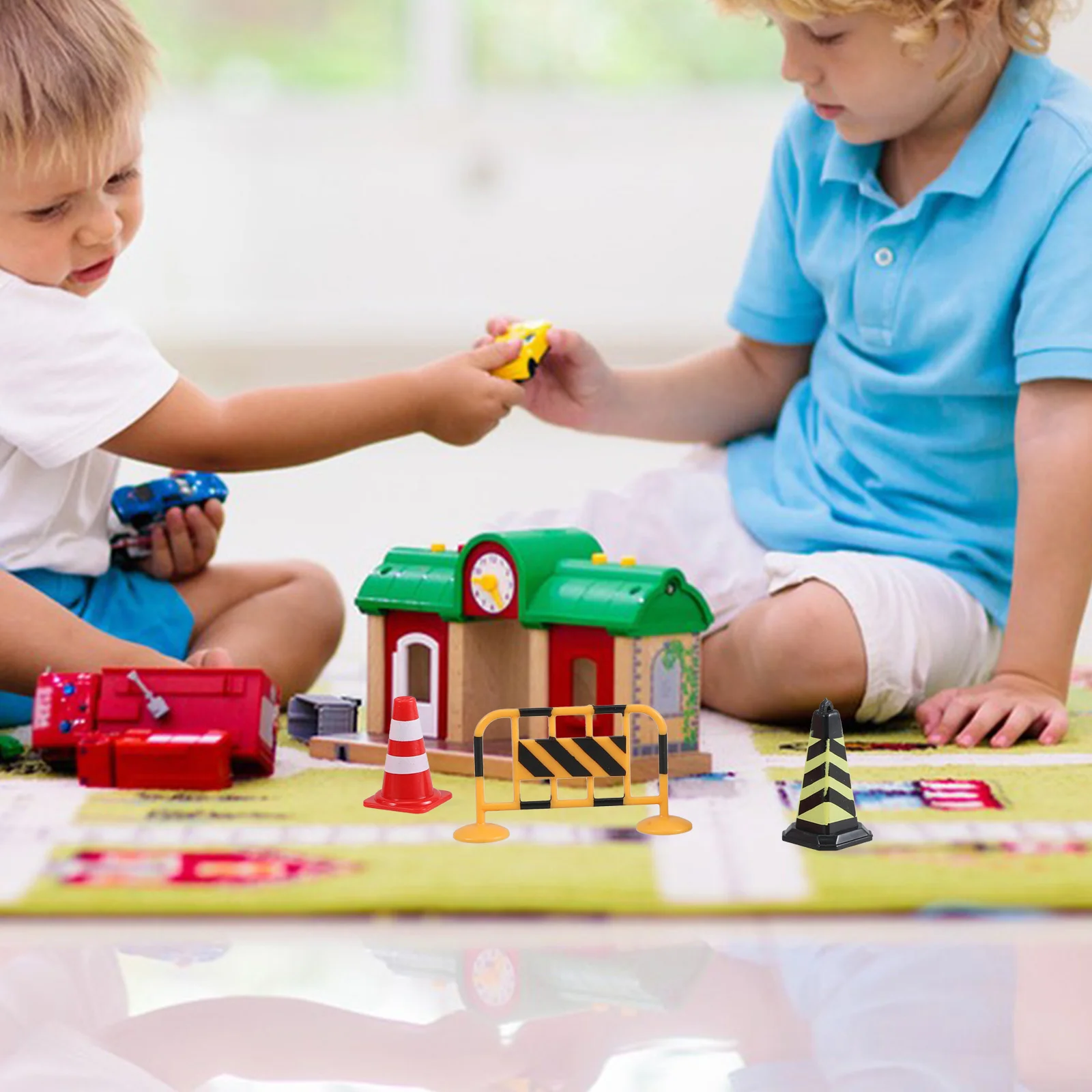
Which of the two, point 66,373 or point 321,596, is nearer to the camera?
point 66,373

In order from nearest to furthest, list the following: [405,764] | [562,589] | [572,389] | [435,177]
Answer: [405,764] < [562,589] < [572,389] < [435,177]

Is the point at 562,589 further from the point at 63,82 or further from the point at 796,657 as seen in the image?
the point at 63,82

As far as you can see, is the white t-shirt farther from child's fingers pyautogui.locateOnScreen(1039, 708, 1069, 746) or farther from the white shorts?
child's fingers pyautogui.locateOnScreen(1039, 708, 1069, 746)

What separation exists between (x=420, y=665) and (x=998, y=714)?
15.4 inches

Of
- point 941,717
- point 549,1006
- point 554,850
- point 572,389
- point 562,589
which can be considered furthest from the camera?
point 572,389

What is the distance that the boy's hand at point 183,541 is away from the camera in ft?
4.45

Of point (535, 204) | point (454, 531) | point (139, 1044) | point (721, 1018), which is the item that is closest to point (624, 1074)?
point (721, 1018)

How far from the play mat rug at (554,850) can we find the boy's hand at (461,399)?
26 centimetres

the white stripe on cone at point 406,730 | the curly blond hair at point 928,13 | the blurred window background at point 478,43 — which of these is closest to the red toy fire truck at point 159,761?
the white stripe on cone at point 406,730

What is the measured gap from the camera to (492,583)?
3.61 feet

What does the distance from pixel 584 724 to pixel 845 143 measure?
58cm

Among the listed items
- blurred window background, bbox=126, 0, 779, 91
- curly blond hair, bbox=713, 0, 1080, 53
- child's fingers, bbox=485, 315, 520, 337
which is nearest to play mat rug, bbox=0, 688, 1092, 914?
child's fingers, bbox=485, 315, 520, 337

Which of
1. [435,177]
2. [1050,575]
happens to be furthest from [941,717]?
[435,177]

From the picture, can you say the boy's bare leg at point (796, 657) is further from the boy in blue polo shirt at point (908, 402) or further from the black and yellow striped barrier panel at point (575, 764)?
the black and yellow striped barrier panel at point (575, 764)
